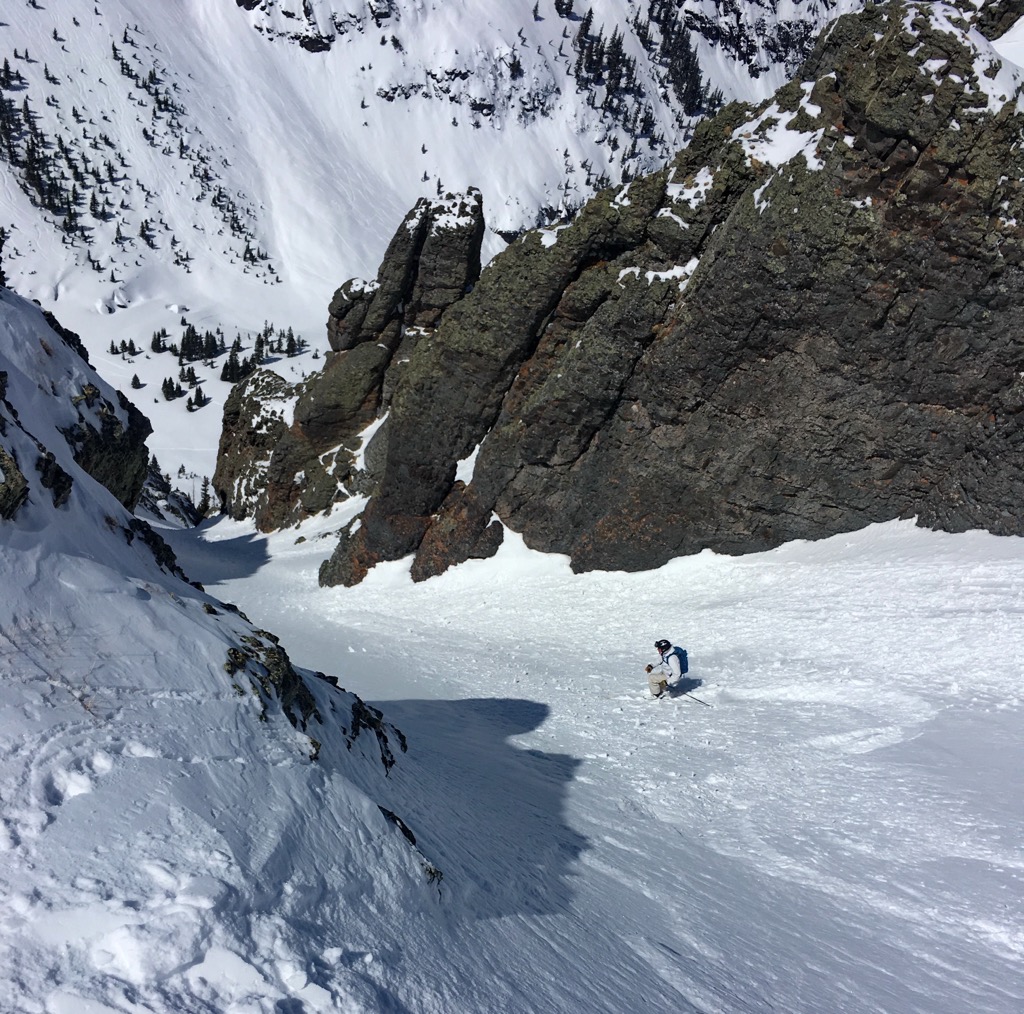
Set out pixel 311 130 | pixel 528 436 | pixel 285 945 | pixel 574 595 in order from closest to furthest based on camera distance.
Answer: pixel 285 945, pixel 574 595, pixel 528 436, pixel 311 130

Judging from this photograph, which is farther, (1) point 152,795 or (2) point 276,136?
(2) point 276,136

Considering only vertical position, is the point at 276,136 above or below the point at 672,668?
above

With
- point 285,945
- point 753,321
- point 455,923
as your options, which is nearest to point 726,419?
point 753,321

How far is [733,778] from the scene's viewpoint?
411 inches

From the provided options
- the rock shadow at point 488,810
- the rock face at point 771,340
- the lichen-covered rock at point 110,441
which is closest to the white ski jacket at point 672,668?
the rock shadow at point 488,810

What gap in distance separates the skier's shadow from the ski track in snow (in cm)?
15

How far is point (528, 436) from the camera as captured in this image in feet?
77.0

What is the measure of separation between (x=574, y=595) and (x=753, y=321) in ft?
29.8

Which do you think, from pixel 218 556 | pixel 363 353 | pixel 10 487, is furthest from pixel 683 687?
pixel 363 353

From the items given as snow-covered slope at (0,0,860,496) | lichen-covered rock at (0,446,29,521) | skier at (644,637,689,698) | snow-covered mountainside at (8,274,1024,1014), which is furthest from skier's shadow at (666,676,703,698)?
snow-covered slope at (0,0,860,496)

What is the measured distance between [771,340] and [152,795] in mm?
18221

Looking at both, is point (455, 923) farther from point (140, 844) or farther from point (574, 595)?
point (574, 595)

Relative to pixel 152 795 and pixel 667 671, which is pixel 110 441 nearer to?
pixel 667 671

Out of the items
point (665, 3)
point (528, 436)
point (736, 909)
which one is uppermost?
point (665, 3)
